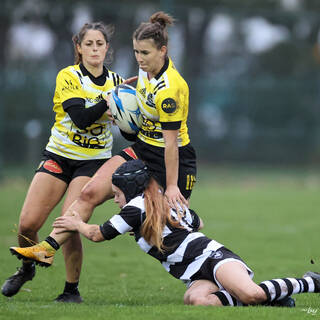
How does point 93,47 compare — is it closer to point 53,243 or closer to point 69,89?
point 69,89

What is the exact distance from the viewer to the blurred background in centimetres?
1695

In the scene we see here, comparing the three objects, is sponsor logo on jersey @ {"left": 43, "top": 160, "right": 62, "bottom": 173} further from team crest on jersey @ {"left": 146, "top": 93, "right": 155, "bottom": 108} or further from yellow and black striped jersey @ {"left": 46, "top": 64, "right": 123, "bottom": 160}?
team crest on jersey @ {"left": 146, "top": 93, "right": 155, "bottom": 108}

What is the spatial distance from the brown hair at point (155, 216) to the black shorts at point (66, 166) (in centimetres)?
91

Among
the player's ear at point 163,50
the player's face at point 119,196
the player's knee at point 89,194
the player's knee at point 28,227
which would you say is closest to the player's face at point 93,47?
the player's ear at point 163,50

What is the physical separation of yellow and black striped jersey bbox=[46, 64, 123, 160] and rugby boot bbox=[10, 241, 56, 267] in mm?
914

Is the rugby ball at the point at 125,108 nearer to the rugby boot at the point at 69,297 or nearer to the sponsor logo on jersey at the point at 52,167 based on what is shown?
the sponsor logo on jersey at the point at 52,167

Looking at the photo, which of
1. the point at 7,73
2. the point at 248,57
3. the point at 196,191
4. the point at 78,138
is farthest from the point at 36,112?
the point at 78,138

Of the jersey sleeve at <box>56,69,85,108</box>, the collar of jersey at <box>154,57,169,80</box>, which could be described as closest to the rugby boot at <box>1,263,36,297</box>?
the jersey sleeve at <box>56,69,85,108</box>

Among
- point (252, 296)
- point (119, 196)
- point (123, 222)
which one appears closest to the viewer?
point (252, 296)

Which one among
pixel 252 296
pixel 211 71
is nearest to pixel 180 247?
pixel 252 296

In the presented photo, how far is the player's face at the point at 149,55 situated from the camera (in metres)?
5.64

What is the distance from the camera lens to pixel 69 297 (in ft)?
19.4

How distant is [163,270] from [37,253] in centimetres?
257

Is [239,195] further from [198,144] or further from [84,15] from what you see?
[84,15]
